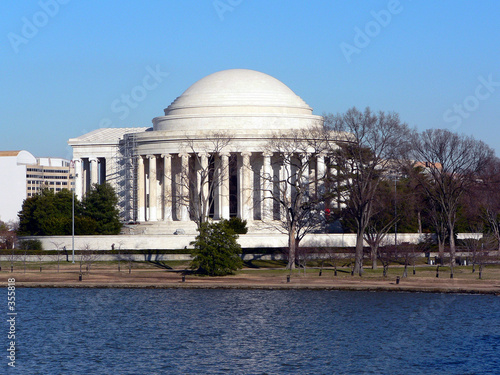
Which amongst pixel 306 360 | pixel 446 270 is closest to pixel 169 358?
pixel 306 360

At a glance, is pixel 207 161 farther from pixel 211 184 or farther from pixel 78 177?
pixel 78 177

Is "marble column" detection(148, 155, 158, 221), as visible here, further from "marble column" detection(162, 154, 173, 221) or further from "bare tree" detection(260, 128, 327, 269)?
"bare tree" detection(260, 128, 327, 269)

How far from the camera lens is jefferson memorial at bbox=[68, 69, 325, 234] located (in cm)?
10169

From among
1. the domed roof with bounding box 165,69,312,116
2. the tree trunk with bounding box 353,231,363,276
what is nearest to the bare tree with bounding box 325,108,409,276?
the tree trunk with bounding box 353,231,363,276

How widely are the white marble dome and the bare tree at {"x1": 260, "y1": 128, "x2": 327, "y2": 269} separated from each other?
A: 4.75 m

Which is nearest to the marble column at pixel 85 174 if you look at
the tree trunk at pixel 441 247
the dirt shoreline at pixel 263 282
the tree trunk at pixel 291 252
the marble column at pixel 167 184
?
the marble column at pixel 167 184

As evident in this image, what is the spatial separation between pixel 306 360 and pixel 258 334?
6880mm

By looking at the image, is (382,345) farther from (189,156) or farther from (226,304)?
(189,156)

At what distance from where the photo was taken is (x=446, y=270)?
7788 centimetres

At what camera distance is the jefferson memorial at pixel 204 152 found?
10169cm

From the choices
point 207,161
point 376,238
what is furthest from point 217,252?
point 207,161

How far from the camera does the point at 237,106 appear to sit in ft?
349

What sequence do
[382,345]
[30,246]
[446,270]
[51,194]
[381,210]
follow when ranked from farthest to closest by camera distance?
[51,194], [30,246], [381,210], [446,270], [382,345]

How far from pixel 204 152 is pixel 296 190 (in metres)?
19.0
